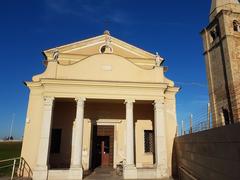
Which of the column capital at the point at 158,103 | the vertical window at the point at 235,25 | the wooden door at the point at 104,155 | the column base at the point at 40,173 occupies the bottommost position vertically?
the column base at the point at 40,173

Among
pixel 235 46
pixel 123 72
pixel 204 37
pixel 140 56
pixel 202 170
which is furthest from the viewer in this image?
pixel 204 37

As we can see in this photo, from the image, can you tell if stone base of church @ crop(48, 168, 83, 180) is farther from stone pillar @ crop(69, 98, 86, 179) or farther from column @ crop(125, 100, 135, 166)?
column @ crop(125, 100, 135, 166)

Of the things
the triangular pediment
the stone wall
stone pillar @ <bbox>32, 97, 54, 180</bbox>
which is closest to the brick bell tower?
the triangular pediment

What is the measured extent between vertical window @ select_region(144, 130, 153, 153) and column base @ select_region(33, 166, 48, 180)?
6.37 metres

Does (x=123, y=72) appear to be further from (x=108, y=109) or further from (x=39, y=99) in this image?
(x=39, y=99)

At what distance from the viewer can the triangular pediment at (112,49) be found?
1564 cm

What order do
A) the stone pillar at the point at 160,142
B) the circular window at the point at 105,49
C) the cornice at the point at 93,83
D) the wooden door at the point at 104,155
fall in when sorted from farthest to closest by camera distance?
1. the circular window at the point at 105,49
2. the wooden door at the point at 104,155
3. the cornice at the point at 93,83
4. the stone pillar at the point at 160,142

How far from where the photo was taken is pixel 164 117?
41.4ft

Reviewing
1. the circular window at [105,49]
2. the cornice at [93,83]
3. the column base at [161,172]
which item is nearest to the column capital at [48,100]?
the cornice at [93,83]

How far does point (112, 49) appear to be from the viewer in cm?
1588

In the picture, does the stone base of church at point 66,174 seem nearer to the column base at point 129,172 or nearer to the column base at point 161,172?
the column base at point 129,172

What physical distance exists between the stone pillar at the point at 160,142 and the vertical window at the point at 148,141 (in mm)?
2367

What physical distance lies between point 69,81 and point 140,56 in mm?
A: 6386

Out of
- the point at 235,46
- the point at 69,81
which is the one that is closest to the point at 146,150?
the point at 69,81
